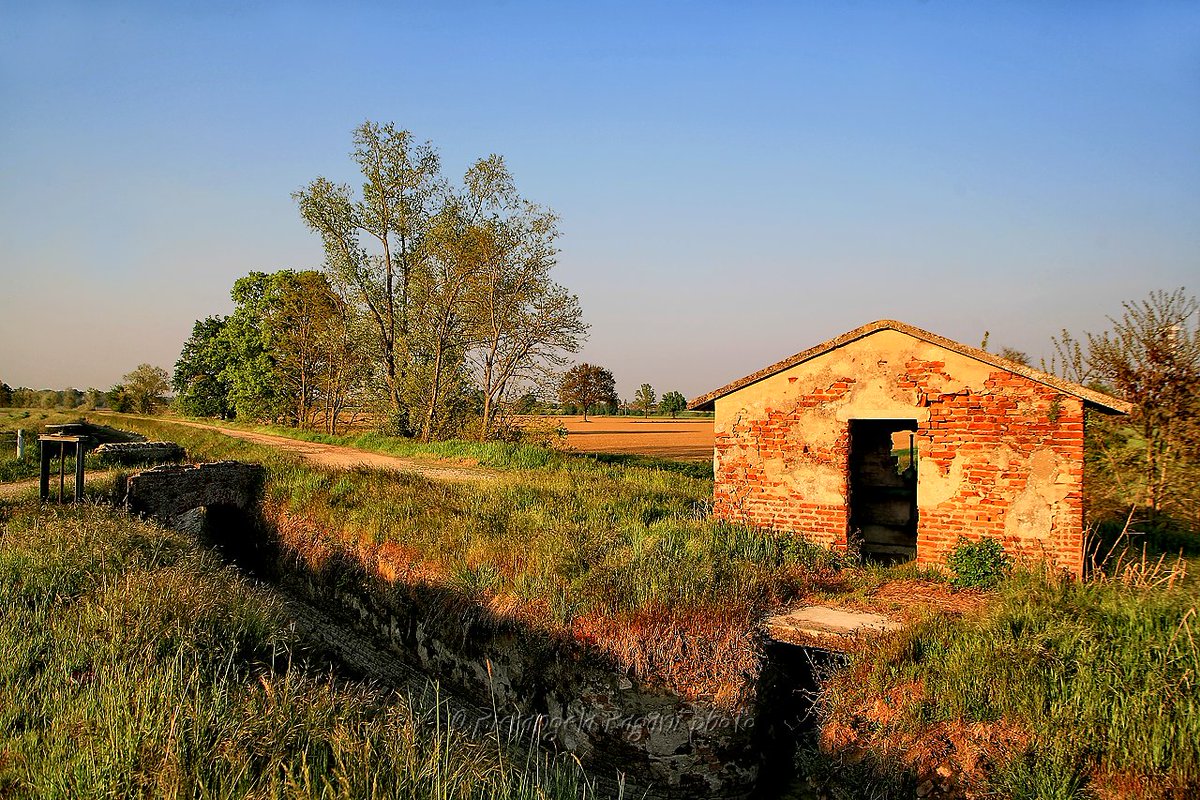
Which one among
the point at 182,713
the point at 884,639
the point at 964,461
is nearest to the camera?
the point at 182,713

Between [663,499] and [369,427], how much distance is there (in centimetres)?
2027

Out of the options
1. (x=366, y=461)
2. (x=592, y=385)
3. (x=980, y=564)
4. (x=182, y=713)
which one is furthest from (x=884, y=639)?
(x=592, y=385)

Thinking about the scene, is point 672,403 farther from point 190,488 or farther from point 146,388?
point 190,488

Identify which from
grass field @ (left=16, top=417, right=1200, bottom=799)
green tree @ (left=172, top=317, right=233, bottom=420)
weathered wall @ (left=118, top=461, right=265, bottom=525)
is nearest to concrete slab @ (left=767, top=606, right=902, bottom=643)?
grass field @ (left=16, top=417, right=1200, bottom=799)

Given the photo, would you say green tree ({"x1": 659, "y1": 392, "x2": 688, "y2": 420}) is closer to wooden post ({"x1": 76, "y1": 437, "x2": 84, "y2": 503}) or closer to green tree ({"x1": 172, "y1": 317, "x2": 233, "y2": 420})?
green tree ({"x1": 172, "y1": 317, "x2": 233, "y2": 420})

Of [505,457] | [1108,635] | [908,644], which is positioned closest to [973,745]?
[908,644]

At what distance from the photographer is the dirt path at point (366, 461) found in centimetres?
1845

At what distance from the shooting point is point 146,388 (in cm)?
6084

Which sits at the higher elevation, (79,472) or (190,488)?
(79,472)

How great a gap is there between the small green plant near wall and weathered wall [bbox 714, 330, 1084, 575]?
0.53ft

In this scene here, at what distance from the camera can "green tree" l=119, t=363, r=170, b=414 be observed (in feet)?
196

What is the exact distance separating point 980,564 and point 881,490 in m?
5.27

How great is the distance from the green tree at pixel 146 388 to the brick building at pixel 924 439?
209 ft

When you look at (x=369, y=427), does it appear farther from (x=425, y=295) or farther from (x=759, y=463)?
(x=759, y=463)
